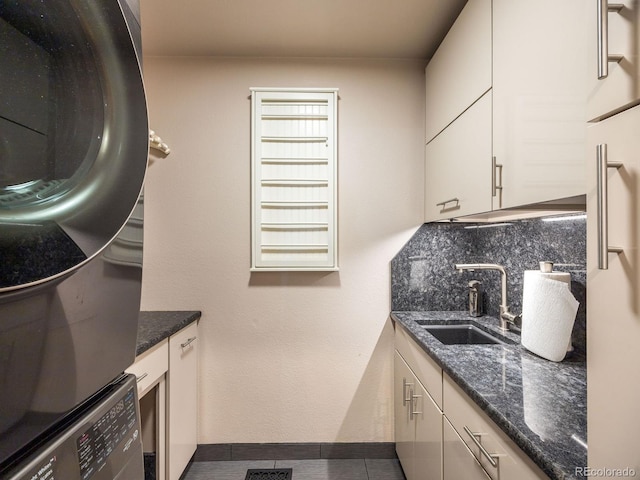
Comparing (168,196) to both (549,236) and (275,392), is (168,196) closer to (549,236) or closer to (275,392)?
(275,392)

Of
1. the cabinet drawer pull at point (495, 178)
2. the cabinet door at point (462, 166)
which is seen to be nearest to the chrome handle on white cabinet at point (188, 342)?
the cabinet door at point (462, 166)

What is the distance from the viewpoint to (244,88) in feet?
6.82

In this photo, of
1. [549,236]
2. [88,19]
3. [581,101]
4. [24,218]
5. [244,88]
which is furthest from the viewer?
[244,88]

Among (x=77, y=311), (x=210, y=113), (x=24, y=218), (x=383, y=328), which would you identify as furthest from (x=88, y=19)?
(x=383, y=328)

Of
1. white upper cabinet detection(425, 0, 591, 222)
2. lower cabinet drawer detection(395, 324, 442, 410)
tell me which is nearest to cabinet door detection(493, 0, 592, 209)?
white upper cabinet detection(425, 0, 591, 222)

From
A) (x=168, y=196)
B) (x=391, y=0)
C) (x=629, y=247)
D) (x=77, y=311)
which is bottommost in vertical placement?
(x=77, y=311)

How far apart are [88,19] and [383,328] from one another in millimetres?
1995

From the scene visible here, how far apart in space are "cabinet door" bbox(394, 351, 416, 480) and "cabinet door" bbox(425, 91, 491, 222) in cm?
88

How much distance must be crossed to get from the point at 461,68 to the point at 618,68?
114cm

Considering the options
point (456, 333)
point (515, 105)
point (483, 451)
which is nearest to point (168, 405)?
point (483, 451)

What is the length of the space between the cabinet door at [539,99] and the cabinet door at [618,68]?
0.78ft

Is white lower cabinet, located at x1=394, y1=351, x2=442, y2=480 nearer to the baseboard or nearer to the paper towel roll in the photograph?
the baseboard

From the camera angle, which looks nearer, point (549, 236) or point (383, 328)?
point (549, 236)

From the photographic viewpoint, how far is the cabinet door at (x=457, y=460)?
38.1 inches
